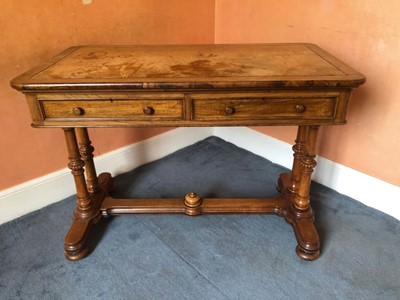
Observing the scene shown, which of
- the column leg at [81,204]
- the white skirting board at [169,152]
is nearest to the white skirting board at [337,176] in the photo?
the white skirting board at [169,152]

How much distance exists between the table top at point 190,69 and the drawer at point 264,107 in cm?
5

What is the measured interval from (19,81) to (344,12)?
142 centimetres

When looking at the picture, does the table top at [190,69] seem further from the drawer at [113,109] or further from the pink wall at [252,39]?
the pink wall at [252,39]

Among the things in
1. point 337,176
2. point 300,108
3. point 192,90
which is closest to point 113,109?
point 192,90

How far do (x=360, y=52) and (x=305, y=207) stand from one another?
0.77 metres

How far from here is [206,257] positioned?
4.58 ft

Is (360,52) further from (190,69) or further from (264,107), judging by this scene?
(190,69)

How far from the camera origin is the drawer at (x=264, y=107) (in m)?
1.12

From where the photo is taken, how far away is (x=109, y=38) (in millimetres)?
1717

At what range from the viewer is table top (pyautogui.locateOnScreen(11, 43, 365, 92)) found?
108 centimetres

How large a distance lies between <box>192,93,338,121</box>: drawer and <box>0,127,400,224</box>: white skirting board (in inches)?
28.7

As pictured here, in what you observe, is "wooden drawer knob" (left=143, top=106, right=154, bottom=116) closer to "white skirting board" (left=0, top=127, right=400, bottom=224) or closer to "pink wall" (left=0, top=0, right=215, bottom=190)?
"pink wall" (left=0, top=0, right=215, bottom=190)

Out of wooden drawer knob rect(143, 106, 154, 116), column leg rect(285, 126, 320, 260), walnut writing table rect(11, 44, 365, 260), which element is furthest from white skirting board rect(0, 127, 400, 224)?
wooden drawer knob rect(143, 106, 154, 116)

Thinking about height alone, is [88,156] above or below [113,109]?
below
